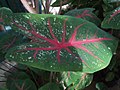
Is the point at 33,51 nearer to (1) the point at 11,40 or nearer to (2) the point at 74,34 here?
(2) the point at 74,34

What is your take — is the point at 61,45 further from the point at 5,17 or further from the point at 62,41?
the point at 5,17

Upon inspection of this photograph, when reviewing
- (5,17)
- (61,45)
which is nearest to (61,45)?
(61,45)

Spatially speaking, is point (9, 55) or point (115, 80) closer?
point (9, 55)

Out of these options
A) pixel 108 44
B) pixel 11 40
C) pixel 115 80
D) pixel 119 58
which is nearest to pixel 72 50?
pixel 108 44

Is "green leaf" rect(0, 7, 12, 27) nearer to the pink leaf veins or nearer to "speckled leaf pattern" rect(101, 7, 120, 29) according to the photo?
the pink leaf veins

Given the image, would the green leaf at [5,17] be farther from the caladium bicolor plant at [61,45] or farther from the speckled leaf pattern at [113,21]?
the speckled leaf pattern at [113,21]

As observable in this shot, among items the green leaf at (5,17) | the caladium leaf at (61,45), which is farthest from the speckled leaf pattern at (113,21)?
the green leaf at (5,17)

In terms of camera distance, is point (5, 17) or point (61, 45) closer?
point (61, 45)

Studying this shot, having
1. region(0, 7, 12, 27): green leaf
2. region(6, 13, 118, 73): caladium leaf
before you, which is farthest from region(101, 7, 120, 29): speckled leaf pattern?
region(0, 7, 12, 27): green leaf
